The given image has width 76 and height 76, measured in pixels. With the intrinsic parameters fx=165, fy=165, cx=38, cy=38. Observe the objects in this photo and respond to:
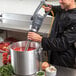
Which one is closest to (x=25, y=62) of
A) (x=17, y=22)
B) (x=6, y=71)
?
(x=6, y=71)

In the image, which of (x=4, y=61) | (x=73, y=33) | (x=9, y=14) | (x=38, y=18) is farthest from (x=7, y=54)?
(x=9, y=14)

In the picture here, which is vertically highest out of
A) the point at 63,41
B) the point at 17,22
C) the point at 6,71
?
the point at 17,22

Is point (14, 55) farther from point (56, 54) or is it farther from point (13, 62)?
point (56, 54)

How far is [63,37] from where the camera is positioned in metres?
1.09

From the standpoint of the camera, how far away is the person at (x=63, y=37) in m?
1.08

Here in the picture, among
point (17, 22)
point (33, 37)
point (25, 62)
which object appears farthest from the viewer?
point (17, 22)

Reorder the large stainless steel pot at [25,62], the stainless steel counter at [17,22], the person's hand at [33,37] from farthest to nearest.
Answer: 1. the stainless steel counter at [17,22]
2. the person's hand at [33,37]
3. the large stainless steel pot at [25,62]

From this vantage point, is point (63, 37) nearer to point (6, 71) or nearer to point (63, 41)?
point (63, 41)

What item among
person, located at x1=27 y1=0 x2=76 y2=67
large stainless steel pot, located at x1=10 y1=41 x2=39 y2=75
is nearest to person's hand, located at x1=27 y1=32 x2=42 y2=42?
person, located at x1=27 y1=0 x2=76 y2=67

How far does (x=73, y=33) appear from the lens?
3.57ft

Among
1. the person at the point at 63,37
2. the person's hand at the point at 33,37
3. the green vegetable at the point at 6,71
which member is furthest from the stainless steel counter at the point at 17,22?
the green vegetable at the point at 6,71

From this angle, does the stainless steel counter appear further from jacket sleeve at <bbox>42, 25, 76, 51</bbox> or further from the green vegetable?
the green vegetable

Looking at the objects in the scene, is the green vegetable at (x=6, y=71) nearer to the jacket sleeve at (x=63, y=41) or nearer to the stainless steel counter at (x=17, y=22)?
the jacket sleeve at (x=63, y=41)

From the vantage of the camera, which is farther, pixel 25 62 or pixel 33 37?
pixel 33 37
